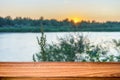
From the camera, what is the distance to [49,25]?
114 centimetres

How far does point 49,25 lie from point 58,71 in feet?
0.96

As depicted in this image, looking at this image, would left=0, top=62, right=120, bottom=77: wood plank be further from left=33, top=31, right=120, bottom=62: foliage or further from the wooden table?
left=33, top=31, right=120, bottom=62: foliage

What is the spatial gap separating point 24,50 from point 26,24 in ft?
0.48

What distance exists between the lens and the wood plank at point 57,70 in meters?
0.95

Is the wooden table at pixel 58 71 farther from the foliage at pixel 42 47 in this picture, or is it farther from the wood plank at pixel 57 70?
the foliage at pixel 42 47

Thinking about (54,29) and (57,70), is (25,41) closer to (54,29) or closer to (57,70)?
(54,29)

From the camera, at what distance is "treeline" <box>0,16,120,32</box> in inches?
44.6

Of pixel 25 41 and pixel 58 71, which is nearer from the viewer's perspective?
pixel 58 71

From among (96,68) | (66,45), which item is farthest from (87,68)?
(66,45)

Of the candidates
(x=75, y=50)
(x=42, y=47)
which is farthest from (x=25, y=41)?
(x=75, y=50)

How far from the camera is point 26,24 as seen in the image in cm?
116

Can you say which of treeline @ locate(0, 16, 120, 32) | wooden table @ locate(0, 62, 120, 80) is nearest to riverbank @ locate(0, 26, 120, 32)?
treeline @ locate(0, 16, 120, 32)

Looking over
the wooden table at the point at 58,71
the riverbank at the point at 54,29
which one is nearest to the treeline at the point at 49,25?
the riverbank at the point at 54,29

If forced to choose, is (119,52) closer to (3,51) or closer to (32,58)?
(32,58)
